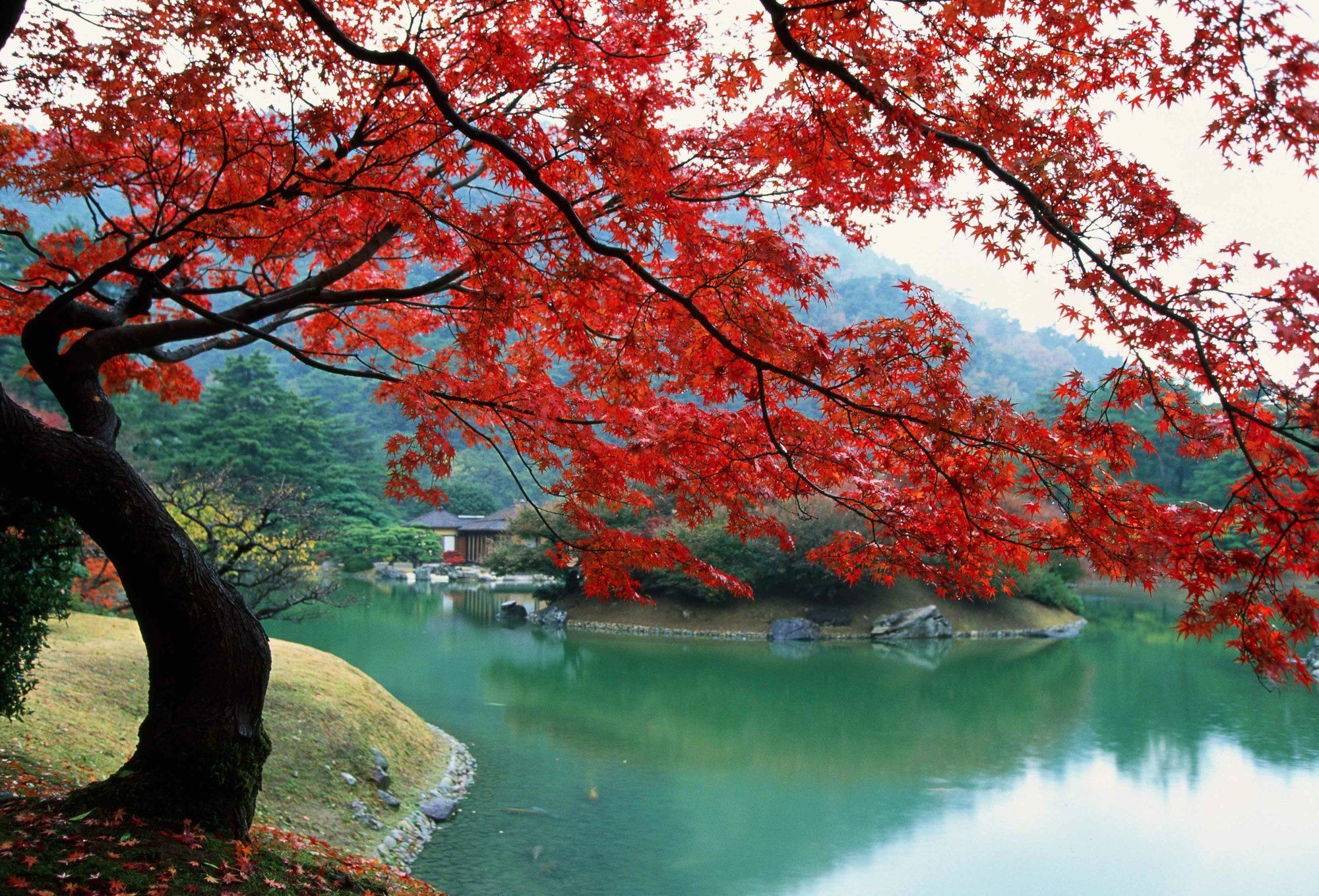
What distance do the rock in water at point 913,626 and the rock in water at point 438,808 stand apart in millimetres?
11277

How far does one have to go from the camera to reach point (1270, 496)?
2.30 m

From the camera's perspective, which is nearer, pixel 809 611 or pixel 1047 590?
pixel 809 611

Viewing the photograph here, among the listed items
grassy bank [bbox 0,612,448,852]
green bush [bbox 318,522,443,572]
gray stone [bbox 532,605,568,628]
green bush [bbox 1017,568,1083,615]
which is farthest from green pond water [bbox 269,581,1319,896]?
green bush [bbox 318,522,443,572]

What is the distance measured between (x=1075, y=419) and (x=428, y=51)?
3.20 metres

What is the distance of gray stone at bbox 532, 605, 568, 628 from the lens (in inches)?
658

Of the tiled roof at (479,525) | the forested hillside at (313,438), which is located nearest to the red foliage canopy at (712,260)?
the forested hillside at (313,438)

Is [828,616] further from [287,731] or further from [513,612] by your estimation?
[287,731]

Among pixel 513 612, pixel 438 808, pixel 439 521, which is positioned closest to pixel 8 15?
pixel 438 808

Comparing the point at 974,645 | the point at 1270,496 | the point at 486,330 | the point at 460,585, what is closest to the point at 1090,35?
the point at 1270,496

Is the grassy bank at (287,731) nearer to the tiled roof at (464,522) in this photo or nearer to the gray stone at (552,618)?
the gray stone at (552,618)

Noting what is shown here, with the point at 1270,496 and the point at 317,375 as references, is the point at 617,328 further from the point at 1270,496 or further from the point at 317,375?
the point at 317,375

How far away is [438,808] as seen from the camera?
6.20 metres

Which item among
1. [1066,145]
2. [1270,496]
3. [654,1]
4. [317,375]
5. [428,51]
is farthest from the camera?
[317,375]

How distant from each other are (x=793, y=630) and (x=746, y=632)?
0.90 metres
